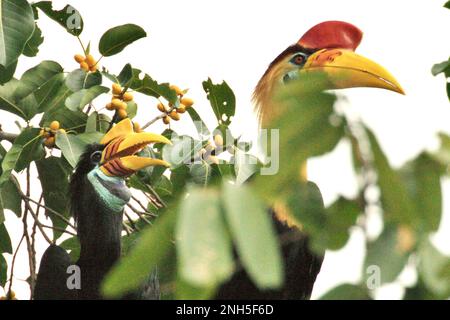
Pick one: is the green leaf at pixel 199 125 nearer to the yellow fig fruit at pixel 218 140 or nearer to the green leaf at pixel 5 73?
A: the yellow fig fruit at pixel 218 140

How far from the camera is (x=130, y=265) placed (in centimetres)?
69

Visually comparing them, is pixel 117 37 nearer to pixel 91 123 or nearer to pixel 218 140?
pixel 91 123

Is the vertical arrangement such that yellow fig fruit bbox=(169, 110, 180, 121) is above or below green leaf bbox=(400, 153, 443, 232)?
above

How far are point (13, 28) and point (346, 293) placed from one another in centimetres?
157

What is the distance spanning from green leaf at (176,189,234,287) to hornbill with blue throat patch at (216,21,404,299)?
4.05 ft

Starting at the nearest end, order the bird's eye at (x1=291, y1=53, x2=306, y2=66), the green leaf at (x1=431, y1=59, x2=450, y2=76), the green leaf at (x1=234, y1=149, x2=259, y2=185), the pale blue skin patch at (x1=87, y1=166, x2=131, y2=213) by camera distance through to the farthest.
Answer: the green leaf at (x1=431, y1=59, x2=450, y2=76), the green leaf at (x1=234, y1=149, x2=259, y2=185), the pale blue skin patch at (x1=87, y1=166, x2=131, y2=213), the bird's eye at (x1=291, y1=53, x2=306, y2=66)

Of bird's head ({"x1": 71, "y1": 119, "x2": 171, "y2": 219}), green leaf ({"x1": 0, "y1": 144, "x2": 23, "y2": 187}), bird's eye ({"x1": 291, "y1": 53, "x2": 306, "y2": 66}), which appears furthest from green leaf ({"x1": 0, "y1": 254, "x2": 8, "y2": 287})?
bird's eye ({"x1": 291, "y1": 53, "x2": 306, "y2": 66})

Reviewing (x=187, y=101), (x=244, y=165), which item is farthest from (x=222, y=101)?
Result: (x=244, y=165)

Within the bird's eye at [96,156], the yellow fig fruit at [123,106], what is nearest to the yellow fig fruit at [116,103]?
the yellow fig fruit at [123,106]

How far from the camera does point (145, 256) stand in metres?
0.69

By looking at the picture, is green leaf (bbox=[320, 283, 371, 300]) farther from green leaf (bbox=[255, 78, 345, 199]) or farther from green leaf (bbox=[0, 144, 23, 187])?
green leaf (bbox=[0, 144, 23, 187])

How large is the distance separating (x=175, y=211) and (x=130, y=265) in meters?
0.06

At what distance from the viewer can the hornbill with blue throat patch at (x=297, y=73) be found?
2268mm

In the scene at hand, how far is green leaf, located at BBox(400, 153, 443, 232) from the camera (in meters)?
0.67
